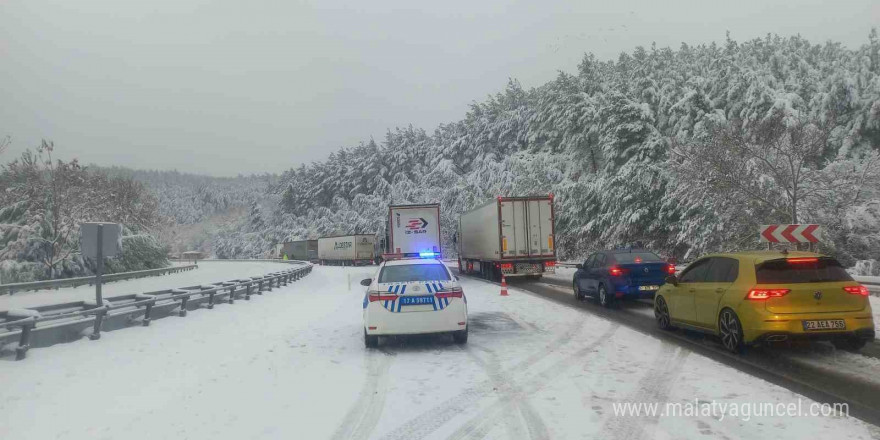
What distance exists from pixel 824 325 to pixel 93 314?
11.5 metres

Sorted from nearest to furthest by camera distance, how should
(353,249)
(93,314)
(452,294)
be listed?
(452,294), (93,314), (353,249)

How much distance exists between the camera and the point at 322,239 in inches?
2785

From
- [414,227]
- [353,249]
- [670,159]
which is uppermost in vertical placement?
[670,159]

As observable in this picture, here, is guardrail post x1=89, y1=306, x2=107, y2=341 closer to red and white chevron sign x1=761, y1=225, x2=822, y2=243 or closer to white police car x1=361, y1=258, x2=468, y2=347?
white police car x1=361, y1=258, x2=468, y2=347

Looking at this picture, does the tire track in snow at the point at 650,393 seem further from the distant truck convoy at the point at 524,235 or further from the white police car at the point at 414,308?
the distant truck convoy at the point at 524,235

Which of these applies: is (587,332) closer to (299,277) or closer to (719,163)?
(719,163)

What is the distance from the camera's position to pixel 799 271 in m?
7.45

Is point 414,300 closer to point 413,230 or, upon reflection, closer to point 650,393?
point 650,393

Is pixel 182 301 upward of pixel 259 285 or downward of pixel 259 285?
upward

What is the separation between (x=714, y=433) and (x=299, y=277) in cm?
2961

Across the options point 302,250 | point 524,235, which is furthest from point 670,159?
point 302,250

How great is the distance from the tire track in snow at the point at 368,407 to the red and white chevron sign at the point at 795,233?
995 centimetres

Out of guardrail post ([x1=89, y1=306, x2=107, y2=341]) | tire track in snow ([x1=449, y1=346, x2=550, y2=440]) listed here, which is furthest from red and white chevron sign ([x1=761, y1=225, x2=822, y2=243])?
guardrail post ([x1=89, y1=306, x2=107, y2=341])

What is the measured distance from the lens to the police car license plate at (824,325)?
7.12 meters
